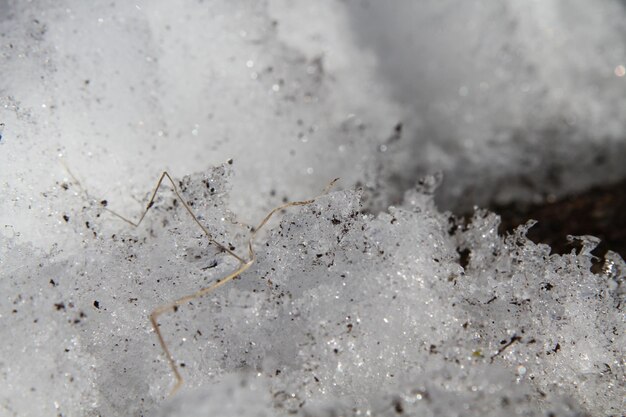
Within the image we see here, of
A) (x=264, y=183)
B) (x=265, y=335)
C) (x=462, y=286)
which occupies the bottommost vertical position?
(x=462, y=286)

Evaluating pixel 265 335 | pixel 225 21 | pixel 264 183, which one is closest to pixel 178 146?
pixel 264 183

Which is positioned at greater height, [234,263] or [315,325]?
[234,263]

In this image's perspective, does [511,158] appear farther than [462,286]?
Yes

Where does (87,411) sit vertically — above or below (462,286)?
above

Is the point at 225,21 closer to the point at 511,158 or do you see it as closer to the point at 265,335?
the point at 265,335

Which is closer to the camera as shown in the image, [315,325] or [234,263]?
[315,325]

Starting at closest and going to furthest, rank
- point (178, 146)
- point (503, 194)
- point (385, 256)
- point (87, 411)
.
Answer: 1. point (87, 411)
2. point (385, 256)
3. point (178, 146)
4. point (503, 194)
